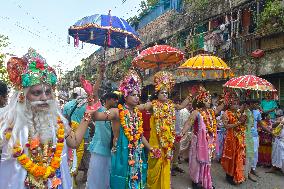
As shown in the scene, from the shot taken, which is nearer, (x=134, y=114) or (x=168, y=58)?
(x=134, y=114)

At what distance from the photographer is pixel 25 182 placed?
2.50 metres

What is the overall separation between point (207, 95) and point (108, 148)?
2.26m

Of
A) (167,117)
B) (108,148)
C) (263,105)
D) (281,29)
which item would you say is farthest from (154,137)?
(281,29)

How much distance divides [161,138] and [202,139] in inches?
42.5

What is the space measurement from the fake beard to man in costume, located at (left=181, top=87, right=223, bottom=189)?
3.49m

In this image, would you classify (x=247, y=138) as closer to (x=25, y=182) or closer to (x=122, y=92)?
(x=122, y=92)

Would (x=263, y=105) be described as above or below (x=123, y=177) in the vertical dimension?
above

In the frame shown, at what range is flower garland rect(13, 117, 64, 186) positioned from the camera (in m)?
2.47

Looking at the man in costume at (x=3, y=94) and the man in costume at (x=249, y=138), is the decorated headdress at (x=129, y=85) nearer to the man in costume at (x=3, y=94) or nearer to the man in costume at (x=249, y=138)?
the man in costume at (x=3, y=94)

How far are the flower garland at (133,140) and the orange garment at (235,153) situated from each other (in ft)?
9.58

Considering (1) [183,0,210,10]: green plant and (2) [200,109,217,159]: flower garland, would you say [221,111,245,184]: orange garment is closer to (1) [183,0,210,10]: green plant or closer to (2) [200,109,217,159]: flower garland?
(2) [200,109,217,159]: flower garland

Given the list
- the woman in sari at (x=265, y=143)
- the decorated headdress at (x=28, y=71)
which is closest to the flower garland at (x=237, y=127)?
the woman in sari at (x=265, y=143)

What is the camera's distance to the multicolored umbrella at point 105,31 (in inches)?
250

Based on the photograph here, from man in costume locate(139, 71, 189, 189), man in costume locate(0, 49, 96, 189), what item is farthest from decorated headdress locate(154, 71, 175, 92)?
man in costume locate(0, 49, 96, 189)
